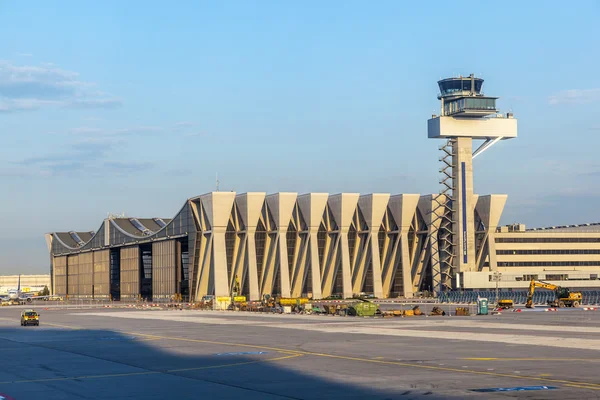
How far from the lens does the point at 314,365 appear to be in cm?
3519

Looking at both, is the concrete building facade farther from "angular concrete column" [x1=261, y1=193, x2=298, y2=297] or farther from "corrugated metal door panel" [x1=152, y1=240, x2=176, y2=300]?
"corrugated metal door panel" [x1=152, y1=240, x2=176, y2=300]

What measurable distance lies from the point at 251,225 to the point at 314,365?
396ft

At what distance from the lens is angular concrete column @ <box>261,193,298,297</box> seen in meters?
156

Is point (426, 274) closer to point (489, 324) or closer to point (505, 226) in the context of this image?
point (505, 226)

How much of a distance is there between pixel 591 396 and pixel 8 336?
48885 millimetres

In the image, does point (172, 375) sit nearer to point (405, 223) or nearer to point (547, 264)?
point (405, 223)

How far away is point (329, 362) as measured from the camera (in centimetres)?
3628

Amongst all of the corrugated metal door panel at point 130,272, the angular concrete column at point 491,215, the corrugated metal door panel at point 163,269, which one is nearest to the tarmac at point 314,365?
the angular concrete column at point 491,215

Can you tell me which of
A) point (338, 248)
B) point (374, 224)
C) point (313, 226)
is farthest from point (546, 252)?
point (313, 226)

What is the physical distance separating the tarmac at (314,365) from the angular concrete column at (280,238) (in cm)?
9668

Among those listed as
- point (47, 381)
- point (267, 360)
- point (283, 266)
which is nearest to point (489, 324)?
point (267, 360)

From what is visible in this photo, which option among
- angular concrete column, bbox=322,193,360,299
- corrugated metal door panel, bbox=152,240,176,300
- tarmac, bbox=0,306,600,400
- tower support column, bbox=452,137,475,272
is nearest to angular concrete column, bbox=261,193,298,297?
angular concrete column, bbox=322,193,360,299

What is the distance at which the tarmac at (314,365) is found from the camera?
88.0ft

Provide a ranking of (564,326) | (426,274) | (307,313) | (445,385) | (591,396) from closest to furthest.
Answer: (591,396), (445,385), (564,326), (307,313), (426,274)
